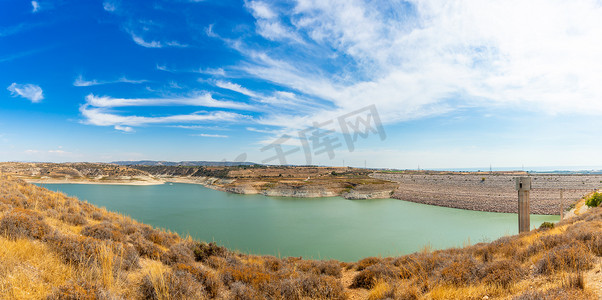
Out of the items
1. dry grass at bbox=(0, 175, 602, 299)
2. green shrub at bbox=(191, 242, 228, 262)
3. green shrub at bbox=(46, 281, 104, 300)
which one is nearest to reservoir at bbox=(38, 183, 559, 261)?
green shrub at bbox=(191, 242, 228, 262)

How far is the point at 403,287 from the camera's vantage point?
4.22 m

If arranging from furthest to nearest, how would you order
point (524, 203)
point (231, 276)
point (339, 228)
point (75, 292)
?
1. point (339, 228)
2. point (524, 203)
3. point (231, 276)
4. point (75, 292)

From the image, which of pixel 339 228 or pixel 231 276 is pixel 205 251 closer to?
pixel 231 276

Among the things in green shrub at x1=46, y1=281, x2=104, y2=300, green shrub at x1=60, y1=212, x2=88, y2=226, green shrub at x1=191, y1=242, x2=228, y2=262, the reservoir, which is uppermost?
green shrub at x1=46, y1=281, x2=104, y2=300

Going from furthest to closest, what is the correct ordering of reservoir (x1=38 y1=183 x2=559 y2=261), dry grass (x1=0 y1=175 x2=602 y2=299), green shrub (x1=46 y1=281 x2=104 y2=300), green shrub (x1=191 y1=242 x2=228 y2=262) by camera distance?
reservoir (x1=38 y1=183 x2=559 y2=261)
green shrub (x1=191 y1=242 x2=228 y2=262)
dry grass (x1=0 y1=175 x2=602 y2=299)
green shrub (x1=46 y1=281 x2=104 y2=300)

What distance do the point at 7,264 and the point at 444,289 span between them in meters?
5.98

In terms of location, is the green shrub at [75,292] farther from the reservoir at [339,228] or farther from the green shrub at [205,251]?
the reservoir at [339,228]

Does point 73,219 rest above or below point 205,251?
above

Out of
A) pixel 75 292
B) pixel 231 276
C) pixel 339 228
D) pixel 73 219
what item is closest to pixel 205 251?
pixel 231 276

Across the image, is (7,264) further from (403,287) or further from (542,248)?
(542,248)

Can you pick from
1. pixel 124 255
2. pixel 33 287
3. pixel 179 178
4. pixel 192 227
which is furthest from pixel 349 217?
pixel 179 178

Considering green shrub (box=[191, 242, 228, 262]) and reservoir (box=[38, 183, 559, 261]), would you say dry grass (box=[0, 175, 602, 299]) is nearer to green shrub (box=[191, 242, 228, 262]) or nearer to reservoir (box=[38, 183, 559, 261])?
green shrub (box=[191, 242, 228, 262])

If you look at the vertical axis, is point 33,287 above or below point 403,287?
above

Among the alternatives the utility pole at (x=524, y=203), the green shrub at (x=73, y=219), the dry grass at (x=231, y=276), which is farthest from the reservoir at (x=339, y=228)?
the green shrub at (x=73, y=219)
